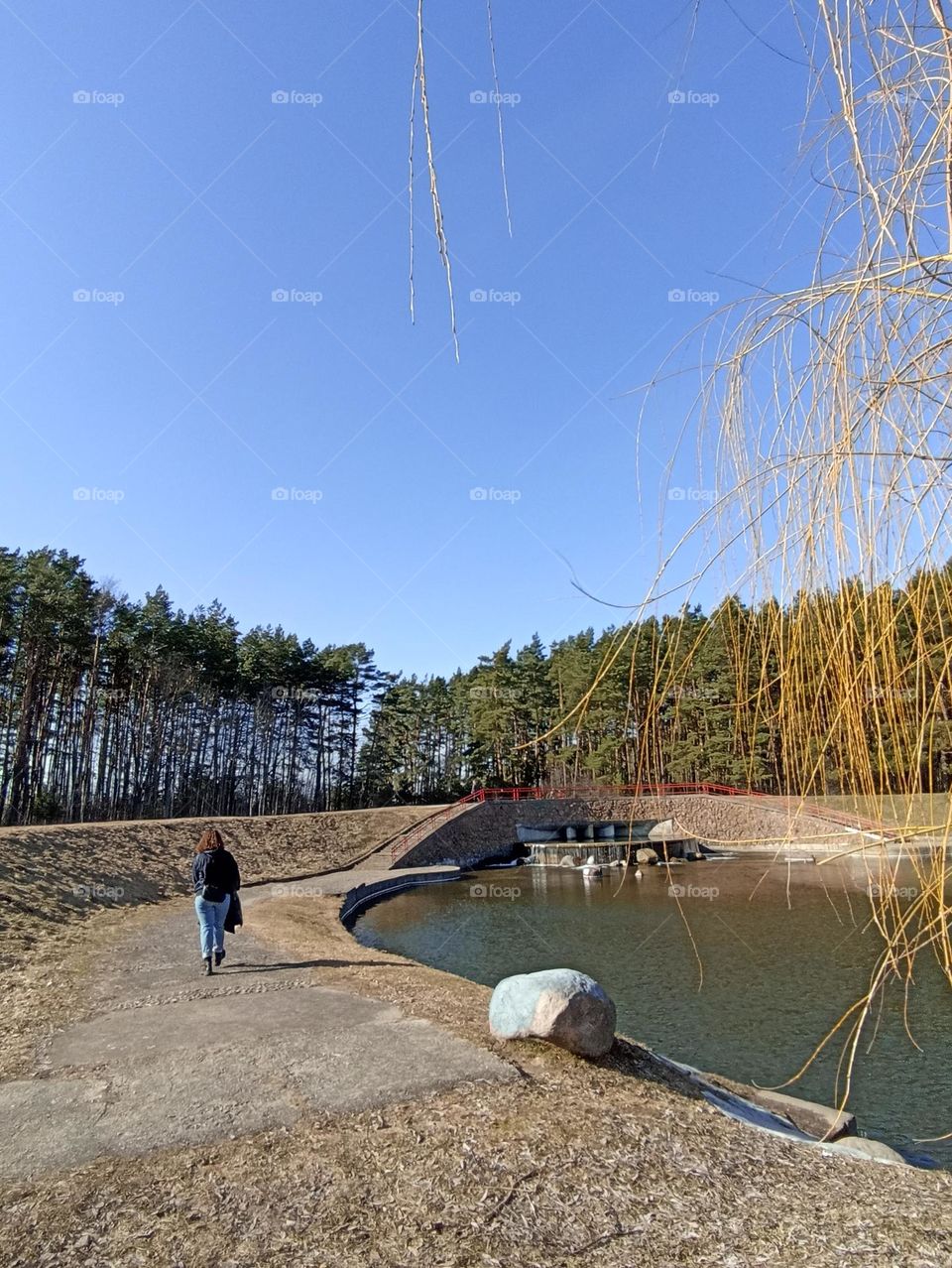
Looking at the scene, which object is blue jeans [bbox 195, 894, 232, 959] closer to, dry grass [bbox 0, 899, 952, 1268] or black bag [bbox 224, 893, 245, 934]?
black bag [bbox 224, 893, 245, 934]

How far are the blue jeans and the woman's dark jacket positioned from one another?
151 mm

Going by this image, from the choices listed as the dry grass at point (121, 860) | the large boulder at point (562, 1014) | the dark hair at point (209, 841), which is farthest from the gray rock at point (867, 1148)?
the dry grass at point (121, 860)

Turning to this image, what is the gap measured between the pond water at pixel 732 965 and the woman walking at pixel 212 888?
5095 mm

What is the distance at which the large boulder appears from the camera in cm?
540

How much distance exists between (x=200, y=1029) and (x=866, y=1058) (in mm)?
7352

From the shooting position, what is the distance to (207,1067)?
511 centimetres

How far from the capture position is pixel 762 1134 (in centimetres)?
470

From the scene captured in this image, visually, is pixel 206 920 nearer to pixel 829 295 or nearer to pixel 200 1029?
pixel 200 1029

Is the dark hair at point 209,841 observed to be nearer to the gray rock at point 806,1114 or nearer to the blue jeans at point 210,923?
the blue jeans at point 210,923

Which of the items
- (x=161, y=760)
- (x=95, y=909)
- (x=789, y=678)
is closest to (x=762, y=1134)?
(x=789, y=678)

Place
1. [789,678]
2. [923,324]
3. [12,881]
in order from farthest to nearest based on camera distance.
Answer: [12,881] → [789,678] → [923,324]

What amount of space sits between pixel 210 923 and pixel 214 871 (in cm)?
64

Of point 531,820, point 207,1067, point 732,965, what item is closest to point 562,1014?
point 207,1067

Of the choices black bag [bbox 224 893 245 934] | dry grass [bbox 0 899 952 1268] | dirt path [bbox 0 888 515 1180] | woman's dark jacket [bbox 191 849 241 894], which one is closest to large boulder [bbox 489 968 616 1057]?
dirt path [bbox 0 888 515 1180]
